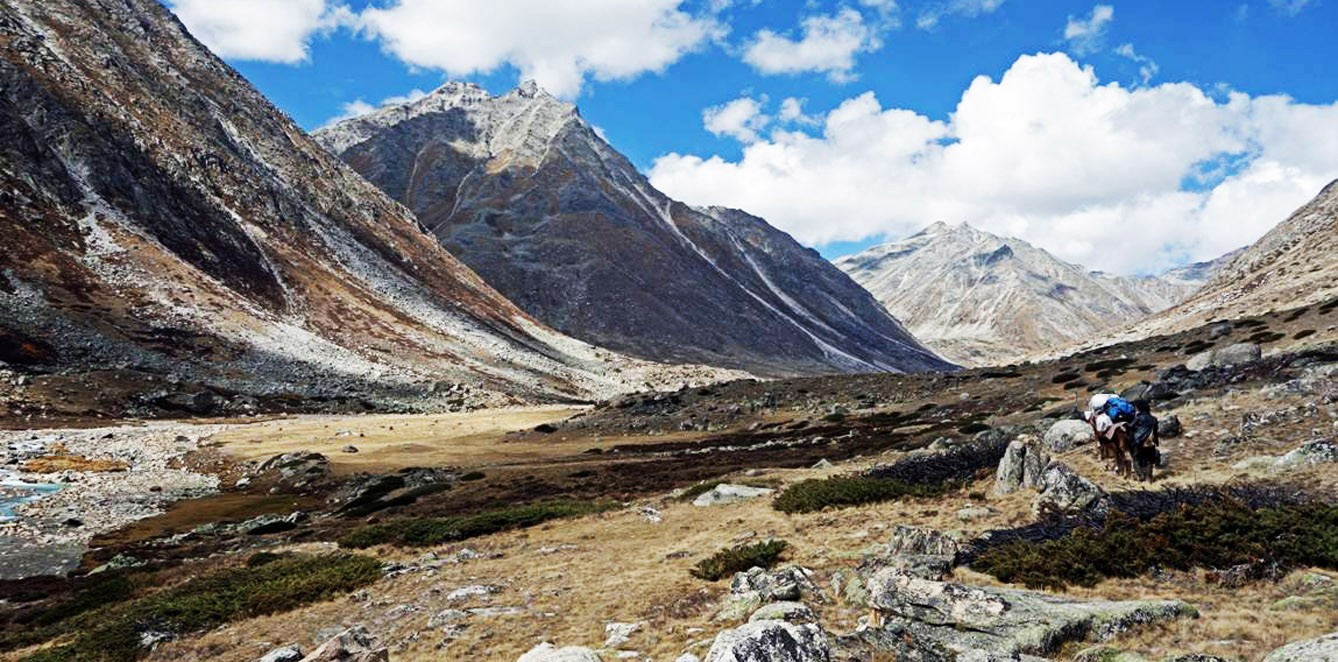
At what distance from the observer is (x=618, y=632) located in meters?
13.8

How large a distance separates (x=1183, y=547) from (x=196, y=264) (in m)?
130

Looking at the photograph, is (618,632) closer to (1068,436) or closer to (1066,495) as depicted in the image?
(1066,495)

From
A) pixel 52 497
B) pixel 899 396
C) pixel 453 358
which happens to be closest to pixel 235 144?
pixel 453 358

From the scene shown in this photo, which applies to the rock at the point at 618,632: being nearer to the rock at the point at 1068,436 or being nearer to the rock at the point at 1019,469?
the rock at the point at 1019,469

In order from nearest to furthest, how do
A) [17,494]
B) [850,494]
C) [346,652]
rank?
1. [346,652]
2. [850,494]
3. [17,494]

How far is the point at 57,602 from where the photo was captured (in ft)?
76.3

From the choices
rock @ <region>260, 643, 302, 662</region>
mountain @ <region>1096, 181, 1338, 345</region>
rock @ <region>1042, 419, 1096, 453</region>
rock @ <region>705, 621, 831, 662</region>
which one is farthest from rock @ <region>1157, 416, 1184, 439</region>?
mountain @ <region>1096, 181, 1338, 345</region>

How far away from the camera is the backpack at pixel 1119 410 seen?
19406mm

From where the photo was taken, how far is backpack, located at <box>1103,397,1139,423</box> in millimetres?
19406

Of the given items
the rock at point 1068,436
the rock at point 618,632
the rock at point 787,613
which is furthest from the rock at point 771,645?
the rock at point 1068,436

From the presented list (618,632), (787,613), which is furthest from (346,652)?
(787,613)

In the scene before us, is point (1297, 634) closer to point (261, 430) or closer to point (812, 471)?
point (812, 471)

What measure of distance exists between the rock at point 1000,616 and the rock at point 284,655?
11.7m

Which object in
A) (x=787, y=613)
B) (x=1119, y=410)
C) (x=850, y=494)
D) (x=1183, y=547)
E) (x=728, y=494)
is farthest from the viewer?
(x=728, y=494)
